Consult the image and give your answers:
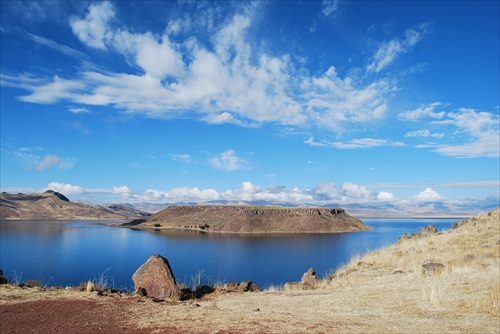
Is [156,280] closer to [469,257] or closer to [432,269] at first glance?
[432,269]

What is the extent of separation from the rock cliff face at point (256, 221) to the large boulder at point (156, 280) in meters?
109

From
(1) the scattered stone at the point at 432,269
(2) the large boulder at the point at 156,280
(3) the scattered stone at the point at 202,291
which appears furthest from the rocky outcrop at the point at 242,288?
(1) the scattered stone at the point at 432,269

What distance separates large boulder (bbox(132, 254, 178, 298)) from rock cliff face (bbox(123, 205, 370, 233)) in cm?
10872

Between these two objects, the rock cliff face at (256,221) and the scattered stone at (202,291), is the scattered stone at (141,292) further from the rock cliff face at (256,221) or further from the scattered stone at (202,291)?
the rock cliff face at (256,221)

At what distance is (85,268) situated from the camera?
158ft

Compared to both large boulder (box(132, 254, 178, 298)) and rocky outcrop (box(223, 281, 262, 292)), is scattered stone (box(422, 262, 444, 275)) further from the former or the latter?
large boulder (box(132, 254, 178, 298))

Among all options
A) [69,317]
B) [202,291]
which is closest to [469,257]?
[202,291]

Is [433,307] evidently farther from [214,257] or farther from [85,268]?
[214,257]

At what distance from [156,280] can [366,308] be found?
8.45 metres

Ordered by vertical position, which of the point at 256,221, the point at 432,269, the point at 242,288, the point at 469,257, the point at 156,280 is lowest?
the point at 242,288

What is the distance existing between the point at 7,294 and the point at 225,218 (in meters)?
132

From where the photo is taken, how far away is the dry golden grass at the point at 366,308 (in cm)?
932

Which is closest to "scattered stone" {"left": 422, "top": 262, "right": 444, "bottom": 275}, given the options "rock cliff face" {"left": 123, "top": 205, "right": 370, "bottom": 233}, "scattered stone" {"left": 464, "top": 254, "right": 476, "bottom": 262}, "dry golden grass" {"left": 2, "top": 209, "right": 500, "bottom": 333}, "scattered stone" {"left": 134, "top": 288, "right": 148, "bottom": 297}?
"dry golden grass" {"left": 2, "top": 209, "right": 500, "bottom": 333}

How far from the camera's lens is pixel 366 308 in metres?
11.6
